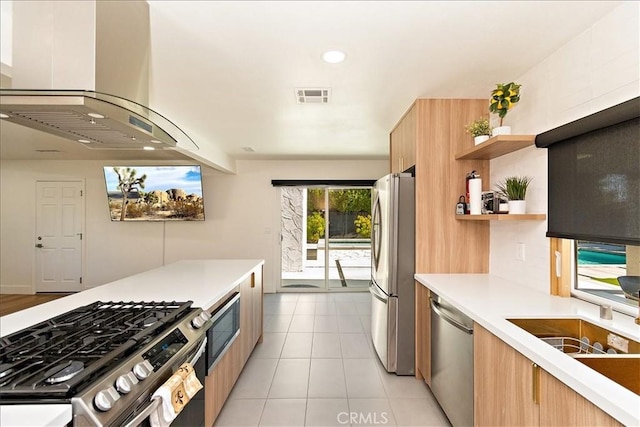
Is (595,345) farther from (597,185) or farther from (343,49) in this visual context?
(343,49)

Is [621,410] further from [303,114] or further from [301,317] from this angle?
[301,317]

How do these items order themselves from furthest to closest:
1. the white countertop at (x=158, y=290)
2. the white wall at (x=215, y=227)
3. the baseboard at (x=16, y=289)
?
the white wall at (x=215, y=227), the baseboard at (x=16, y=289), the white countertop at (x=158, y=290)

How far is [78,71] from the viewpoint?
122 centimetres

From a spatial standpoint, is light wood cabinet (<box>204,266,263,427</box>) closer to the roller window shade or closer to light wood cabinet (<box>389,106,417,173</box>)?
light wood cabinet (<box>389,106,417,173</box>)

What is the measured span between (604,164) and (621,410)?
4.18 feet

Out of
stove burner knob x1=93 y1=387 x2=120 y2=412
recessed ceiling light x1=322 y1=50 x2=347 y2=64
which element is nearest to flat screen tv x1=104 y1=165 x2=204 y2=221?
recessed ceiling light x1=322 y1=50 x2=347 y2=64

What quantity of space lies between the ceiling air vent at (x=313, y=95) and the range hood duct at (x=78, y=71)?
129 cm

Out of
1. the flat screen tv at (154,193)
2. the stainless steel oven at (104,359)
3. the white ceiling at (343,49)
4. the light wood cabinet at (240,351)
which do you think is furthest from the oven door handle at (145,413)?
the flat screen tv at (154,193)

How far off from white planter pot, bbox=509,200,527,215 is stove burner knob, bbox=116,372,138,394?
2.35 meters

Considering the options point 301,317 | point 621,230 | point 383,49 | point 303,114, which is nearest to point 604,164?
point 621,230

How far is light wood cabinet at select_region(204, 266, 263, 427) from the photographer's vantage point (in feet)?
6.58

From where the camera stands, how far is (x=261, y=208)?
610 cm

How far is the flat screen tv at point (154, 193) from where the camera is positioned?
543 cm

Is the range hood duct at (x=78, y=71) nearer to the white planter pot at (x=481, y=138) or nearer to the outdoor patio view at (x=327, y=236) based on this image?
the white planter pot at (x=481, y=138)
